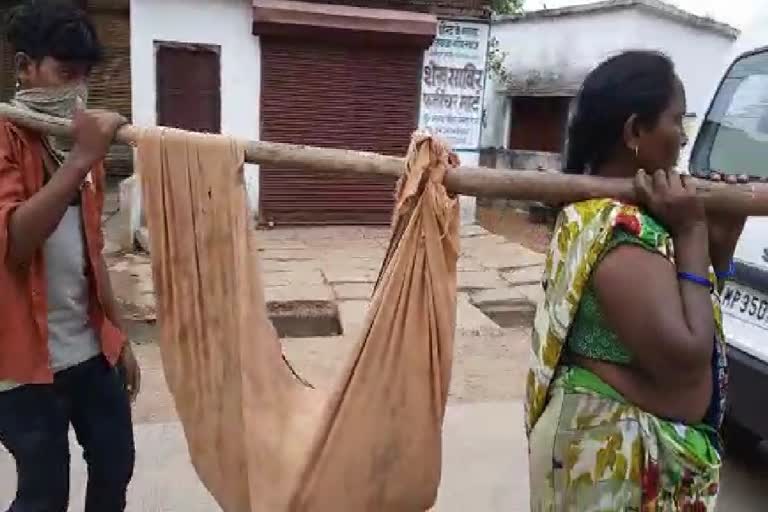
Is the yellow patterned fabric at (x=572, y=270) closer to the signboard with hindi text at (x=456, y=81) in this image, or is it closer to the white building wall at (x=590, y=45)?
the signboard with hindi text at (x=456, y=81)

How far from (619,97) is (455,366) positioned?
312cm

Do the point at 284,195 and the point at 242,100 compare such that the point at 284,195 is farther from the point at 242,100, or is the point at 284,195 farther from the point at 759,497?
the point at 759,497

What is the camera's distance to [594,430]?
4.38 ft

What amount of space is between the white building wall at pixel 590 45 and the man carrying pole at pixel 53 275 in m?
11.0

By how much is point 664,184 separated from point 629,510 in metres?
0.59

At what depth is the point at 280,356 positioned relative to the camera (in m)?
1.58

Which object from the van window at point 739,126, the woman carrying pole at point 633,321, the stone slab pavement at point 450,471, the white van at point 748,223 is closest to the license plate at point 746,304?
the white van at point 748,223

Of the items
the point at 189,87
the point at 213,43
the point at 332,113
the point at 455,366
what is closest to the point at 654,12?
the point at 332,113

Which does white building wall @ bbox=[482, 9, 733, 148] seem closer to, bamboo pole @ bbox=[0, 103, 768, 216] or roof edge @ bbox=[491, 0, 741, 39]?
roof edge @ bbox=[491, 0, 741, 39]

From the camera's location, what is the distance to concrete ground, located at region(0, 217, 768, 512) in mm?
2801

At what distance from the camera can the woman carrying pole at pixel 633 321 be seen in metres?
1.21

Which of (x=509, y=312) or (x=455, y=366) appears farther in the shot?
(x=509, y=312)

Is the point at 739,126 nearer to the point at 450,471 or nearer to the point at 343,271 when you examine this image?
the point at 450,471

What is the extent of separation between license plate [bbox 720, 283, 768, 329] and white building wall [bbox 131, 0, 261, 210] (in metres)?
5.61
